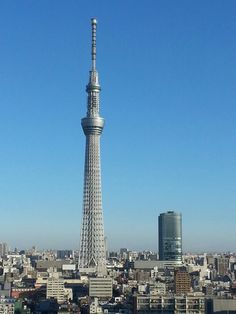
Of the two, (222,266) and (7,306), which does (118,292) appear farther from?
(222,266)

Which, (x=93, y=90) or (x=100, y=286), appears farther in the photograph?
(x=93, y=90)

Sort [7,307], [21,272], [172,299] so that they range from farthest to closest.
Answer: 1. [21,272]
2. [7,307]
3. [172,299]

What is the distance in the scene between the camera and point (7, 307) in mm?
31781

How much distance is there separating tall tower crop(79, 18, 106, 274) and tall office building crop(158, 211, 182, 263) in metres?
22.6

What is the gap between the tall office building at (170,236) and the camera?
66.4 metres

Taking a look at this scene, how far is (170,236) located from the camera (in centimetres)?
6656

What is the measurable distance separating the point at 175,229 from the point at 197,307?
37.2m

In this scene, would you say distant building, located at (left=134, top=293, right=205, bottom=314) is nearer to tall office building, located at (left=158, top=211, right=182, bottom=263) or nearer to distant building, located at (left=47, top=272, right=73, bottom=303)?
distant building, located at (left=47, top=272, right=73, bottom=303)

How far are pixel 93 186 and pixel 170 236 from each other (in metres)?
24.9

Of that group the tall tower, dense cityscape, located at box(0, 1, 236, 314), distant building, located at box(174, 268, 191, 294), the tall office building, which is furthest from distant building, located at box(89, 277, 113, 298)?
the tall office building

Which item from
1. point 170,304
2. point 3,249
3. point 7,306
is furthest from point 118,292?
point 3,249

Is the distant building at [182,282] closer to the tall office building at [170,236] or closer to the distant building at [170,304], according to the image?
the distant building at [170,304]

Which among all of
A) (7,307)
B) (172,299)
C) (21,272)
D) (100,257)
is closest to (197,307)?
(172,299)

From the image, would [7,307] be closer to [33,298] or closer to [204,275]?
Answer: [33,298]
